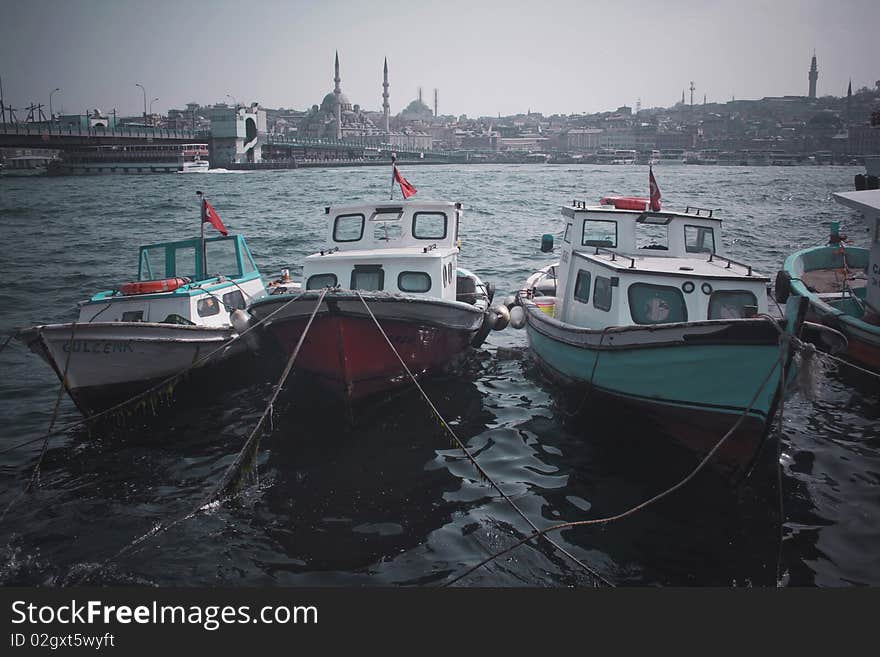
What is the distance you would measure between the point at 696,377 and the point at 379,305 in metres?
4.68

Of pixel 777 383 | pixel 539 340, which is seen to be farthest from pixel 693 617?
pixel 539 340

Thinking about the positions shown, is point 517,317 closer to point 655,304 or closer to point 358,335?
point 655,304

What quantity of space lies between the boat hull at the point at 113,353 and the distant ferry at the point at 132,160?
102 metres

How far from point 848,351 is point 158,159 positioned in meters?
112

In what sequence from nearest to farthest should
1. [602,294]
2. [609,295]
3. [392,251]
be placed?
1. [609,295]
2. [602,294]
3. [392,251]

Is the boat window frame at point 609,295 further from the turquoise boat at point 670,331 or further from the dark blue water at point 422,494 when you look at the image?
the dark blue water at point 422,494

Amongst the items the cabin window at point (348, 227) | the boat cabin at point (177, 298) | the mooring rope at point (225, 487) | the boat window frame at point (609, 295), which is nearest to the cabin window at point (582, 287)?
the boat window frame at point (609, 295)

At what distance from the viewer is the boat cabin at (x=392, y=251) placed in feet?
41.6

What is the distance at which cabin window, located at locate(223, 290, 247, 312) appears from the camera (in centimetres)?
1407

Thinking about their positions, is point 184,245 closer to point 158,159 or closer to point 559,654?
point 559,654

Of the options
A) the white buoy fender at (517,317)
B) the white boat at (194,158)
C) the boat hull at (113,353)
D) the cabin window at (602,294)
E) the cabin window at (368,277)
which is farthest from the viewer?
the white boat at (194,158)

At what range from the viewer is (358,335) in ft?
36.8

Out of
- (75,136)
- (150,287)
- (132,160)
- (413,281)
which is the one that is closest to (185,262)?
(150,287)

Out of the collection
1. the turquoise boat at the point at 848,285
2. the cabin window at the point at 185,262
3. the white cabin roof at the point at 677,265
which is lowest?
the cabin window at the point at 185,262
